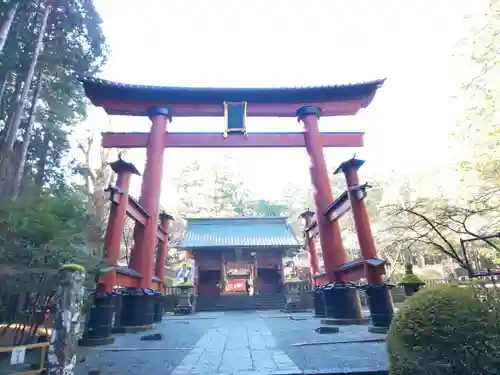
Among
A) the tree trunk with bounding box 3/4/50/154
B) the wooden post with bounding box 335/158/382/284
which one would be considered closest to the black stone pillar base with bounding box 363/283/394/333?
the wooden post with bounding box 335/158/382/284

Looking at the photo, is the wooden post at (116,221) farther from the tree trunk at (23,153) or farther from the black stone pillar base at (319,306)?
the black stone pillar base at (319,306)

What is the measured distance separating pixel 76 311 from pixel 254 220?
20.5 metres

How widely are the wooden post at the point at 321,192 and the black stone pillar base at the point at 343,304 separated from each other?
16.4 inches

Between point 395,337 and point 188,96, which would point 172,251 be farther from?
point 395,337

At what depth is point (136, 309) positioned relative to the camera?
8023 mm

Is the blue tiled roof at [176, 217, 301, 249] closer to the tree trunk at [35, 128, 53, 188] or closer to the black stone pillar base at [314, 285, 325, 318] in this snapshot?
the tree trunk at [35, 128, 53, 188]

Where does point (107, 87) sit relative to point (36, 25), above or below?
below

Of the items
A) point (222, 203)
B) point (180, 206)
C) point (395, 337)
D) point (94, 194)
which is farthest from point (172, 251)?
point (395, 337)

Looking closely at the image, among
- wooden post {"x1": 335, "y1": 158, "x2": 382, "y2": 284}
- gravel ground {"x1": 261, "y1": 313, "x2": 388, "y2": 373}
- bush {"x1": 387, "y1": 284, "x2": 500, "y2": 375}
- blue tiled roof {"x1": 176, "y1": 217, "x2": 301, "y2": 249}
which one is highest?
blue tiled roof {"x1": 176, "y1": 217, "x2": 301, "y2": 249}

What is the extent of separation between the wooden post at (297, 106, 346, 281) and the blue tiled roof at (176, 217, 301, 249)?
10647mm

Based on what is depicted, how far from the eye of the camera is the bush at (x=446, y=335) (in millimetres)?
2328

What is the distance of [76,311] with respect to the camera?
3588mm

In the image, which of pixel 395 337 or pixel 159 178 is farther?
pixel 159 178

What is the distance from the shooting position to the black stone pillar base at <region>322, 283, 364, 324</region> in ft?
26.3
